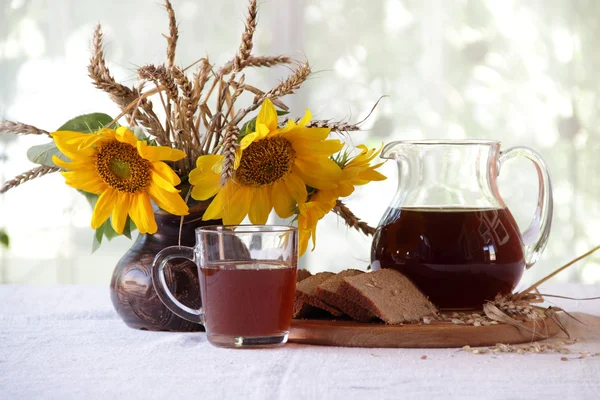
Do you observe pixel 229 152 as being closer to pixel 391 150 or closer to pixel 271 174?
pixel 271 174

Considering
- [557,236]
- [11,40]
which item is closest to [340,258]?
[557,236]

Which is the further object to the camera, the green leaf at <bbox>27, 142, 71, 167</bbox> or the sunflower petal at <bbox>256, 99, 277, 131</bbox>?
the green leaf at <bbox>27, 142, 71, 167</bbox>

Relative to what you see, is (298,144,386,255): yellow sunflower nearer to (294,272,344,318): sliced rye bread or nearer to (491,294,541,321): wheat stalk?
(294,272,344,318): sliced rye bread

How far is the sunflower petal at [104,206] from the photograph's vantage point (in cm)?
84

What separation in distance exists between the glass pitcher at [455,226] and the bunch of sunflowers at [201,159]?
3.9 inches

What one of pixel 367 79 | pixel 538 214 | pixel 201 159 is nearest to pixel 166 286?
pixel 201 159

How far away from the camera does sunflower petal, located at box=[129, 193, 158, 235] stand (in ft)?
2.74

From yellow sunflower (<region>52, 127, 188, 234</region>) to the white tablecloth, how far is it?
5.7 inches

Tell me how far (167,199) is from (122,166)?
0.21 feet

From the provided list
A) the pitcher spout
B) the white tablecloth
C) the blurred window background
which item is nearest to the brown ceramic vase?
the white tablecloth

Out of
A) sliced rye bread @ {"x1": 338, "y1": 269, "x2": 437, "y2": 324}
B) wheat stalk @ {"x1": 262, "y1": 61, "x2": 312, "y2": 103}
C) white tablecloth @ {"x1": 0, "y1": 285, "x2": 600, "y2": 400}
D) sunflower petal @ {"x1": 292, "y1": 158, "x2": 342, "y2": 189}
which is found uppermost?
wheat stalk @ {"x1": 262, "y1": 61, "x2": 312, "y2": 103}

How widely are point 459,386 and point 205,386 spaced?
8.6 inches

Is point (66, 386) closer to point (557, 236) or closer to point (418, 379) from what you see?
point (418, 379)

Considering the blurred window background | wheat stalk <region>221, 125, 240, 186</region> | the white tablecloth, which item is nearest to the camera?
the white tablecloth
